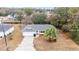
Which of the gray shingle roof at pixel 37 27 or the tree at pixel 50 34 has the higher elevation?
the gray shingle roof at pixel 37 27

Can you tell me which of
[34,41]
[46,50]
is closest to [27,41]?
[34,41]

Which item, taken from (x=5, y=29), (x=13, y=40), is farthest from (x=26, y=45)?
(x=5, y=29)

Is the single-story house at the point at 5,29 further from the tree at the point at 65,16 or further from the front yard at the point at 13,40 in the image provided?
the tree at the point at 65,16

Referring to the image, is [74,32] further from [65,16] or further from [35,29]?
[35,29]

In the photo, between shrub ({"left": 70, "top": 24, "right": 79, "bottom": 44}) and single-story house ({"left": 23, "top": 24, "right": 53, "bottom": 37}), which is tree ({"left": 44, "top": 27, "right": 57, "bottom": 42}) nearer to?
single-story house ({"left": 23, "top": 24, "right": 53, "bottom": 37})

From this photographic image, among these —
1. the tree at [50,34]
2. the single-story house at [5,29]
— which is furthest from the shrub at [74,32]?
the single-story house at [5,29]
